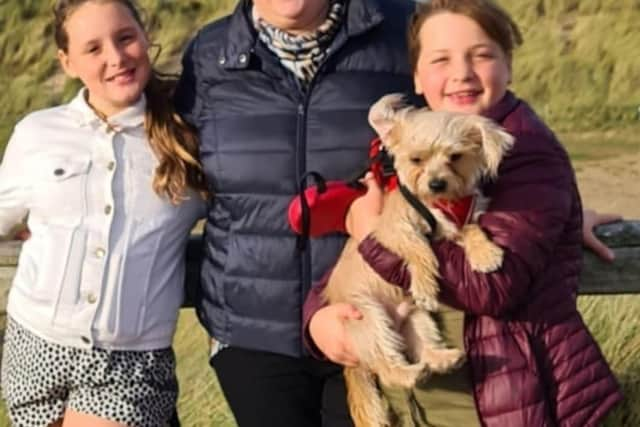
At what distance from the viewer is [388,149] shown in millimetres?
3275

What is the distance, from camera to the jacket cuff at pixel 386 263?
3.17m

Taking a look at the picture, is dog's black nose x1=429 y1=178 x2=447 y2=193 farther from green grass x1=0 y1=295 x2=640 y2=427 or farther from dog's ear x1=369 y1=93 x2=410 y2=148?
green grass x1=0 y1=295 x2=640 y2=427

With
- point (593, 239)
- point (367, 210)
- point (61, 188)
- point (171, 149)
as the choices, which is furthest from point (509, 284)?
point (61, 188)

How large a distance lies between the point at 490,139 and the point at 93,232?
1200 millimetres

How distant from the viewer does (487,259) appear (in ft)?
10.1

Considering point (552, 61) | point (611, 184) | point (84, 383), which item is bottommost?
point (552, 61)

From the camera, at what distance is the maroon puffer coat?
3098mm

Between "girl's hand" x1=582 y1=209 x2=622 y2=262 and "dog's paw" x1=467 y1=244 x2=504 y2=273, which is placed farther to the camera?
"girl's hand" x1=582 y1=209 x2=622 y2=262

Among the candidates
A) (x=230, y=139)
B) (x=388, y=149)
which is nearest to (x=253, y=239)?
(x=230, y=139)

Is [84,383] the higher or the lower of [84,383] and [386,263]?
the lower

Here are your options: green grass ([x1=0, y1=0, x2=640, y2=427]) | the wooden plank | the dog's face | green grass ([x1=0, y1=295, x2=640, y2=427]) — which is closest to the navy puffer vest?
the dog's face

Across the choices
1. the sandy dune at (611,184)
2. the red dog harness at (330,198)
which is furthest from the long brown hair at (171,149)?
the sandy dune at (611,184)

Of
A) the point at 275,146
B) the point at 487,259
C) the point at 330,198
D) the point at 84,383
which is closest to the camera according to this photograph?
the point at 487,259

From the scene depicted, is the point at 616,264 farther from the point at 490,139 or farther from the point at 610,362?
the point at 490,139
